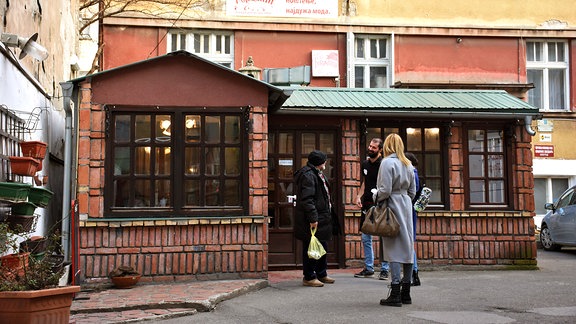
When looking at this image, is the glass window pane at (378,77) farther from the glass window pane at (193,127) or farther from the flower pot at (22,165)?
the flower pot at (22,165)

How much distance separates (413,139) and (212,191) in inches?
141

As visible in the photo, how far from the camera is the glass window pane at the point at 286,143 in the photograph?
10.6 m

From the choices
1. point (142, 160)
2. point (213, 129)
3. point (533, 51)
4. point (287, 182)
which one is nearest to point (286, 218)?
point (287, 182)

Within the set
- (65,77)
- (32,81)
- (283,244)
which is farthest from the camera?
(65,77)

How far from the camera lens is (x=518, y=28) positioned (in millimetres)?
18641

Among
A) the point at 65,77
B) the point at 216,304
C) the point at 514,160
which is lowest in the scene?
the point at 216,304

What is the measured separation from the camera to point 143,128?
890cm

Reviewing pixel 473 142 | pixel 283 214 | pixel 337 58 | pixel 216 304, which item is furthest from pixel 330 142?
pixel 337 58

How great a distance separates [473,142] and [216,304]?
5434mm

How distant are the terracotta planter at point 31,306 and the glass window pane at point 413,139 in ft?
21.5

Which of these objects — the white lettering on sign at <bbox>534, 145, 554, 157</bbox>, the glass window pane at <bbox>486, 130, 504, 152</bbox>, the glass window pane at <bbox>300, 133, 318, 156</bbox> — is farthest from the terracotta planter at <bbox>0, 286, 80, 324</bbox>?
the white lettering on sign at <bbox>534, 145, 554, 157</bbox>

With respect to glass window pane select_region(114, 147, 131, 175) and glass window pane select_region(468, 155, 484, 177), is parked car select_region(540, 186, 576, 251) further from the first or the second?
glass window pane select_region(114, 147, 131, 175)

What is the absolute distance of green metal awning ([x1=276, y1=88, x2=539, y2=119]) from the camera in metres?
10.3

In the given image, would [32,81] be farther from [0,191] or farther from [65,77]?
[65,77]
